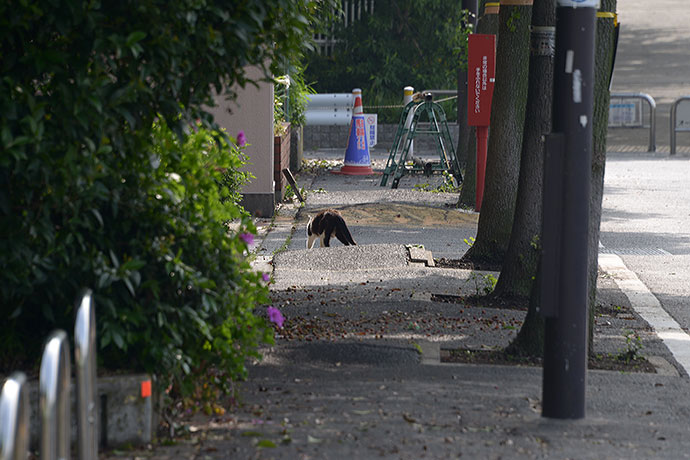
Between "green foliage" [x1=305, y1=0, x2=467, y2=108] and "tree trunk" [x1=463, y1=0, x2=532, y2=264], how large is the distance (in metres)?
14.9

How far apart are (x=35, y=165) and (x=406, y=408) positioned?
2194 millimetres

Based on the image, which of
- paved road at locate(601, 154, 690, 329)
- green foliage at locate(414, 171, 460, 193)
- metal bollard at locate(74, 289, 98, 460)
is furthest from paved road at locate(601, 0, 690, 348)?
metal bollard at locate(74, 289, 98, 460)

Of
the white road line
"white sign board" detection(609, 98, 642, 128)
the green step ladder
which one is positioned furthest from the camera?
"white sign board" detection(609, 98, 642, 128)

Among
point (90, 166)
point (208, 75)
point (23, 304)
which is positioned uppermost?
point (208, 75)

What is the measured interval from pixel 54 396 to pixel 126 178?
2.04 metres

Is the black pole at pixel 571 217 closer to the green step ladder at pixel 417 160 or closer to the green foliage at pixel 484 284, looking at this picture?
the green foliage at pixel 484 284

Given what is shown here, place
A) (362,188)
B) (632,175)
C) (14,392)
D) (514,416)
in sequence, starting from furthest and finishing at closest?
(632,175), (362,188), (514,416), (14,392)

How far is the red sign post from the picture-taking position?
1431 centimetres

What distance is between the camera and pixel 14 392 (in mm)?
2645

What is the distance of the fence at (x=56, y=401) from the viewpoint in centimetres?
262

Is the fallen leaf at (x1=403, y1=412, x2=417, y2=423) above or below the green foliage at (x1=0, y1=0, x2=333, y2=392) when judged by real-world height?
below

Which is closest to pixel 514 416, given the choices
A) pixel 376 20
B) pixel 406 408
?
pixel 406 408

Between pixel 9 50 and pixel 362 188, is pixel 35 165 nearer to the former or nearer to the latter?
pixel 9 50

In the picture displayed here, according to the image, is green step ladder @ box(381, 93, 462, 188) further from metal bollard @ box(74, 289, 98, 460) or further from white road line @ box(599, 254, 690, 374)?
metal bollard @ box(74, 289, 98, 460)
